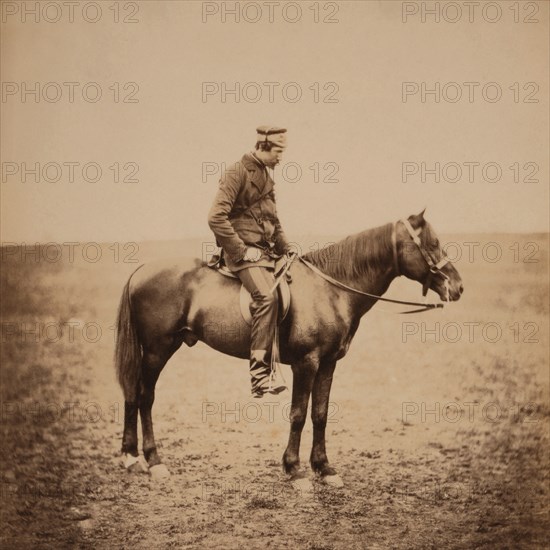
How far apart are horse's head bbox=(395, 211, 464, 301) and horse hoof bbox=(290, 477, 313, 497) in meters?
1.37

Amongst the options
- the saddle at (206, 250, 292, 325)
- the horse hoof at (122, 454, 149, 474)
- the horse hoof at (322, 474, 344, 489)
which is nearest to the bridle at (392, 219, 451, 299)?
the saddle at (206, 250, 292, 325)

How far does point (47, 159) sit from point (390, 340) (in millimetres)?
2429

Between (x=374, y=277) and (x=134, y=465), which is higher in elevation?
(x=374, y=277)

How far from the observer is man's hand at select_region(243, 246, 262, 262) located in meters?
4.28

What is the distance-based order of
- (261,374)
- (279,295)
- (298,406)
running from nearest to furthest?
(261,374)
(279,295)
(298,406)

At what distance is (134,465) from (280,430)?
905 millimetres

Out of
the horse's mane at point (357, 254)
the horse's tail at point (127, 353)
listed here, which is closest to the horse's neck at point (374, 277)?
the horse's mane at point (357, 254)

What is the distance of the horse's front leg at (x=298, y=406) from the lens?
173 inches

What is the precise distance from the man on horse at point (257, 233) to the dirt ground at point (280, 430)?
37cm

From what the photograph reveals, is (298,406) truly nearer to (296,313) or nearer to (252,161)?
(296,313)

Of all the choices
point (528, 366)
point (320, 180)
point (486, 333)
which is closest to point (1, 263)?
point (320, 180)

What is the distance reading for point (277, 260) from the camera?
441 centimetres

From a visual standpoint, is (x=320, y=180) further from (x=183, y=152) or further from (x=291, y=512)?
(x=291, y=512)

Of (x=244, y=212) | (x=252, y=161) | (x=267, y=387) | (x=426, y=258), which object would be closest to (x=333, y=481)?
(x=267, y=387)
